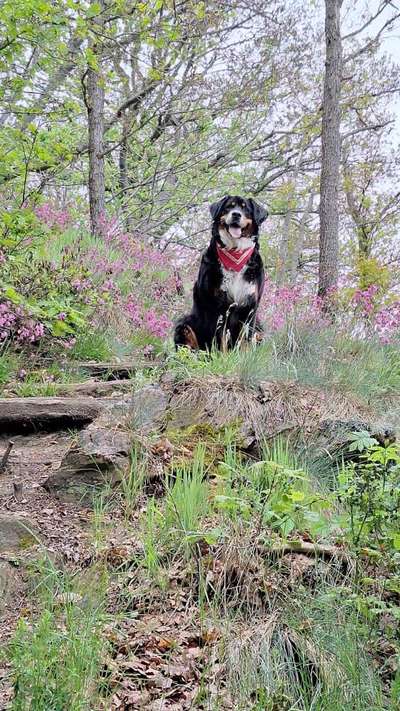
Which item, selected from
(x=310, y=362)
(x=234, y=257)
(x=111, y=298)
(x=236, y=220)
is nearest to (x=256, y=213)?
(x=236, y=220)

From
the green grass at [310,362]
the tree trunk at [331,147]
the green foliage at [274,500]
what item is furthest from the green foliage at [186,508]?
the tree trunk at [331,147]

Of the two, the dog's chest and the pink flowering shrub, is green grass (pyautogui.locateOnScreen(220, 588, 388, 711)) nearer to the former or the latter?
the pink flowering shrub

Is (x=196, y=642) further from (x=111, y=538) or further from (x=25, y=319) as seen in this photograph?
(x=25, y=319)

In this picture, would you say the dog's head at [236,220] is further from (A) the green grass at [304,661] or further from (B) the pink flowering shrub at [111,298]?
(A) the green grass at [304,661]

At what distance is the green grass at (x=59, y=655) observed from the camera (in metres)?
1.62

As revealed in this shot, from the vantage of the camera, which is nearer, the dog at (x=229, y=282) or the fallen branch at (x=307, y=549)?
the fallen branch at (x=307, y=549)

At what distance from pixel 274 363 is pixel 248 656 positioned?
2.30 metres

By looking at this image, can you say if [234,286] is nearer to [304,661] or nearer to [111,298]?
[111,298]

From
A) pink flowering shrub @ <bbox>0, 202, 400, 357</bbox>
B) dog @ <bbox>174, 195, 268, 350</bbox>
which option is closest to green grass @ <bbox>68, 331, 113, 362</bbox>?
pink flowering shrub @ <bbox>0, 202, 400, 357</bbox>

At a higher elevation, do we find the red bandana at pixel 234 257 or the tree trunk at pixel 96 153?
the tree trunk at pixel 96 153

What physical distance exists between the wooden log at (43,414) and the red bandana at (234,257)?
1744 millimetres

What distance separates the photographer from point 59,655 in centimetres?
173

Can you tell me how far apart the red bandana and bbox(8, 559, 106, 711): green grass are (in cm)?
311

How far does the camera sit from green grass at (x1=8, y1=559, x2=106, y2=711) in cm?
162
